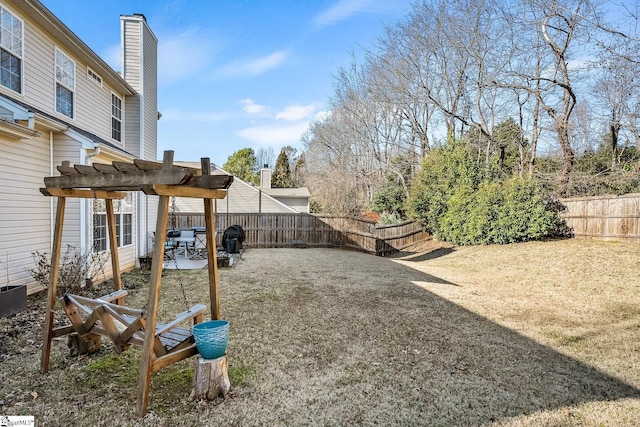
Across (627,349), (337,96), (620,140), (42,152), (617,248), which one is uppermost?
(337,96)

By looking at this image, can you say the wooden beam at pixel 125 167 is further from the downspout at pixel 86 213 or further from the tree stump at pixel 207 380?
the downspout at pixel 86 213

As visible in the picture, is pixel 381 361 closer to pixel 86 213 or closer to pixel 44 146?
pixel 86 213

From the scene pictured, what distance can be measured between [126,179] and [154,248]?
23.9 inches

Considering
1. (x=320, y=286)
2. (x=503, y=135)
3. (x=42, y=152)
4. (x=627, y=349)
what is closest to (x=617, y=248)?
(x=627, y=349)

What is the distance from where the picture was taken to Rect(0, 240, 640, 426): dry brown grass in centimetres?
263

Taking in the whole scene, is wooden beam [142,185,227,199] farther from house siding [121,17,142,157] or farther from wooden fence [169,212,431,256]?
wooden fence [169,212,431,256]

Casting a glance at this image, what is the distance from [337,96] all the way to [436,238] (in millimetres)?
12968

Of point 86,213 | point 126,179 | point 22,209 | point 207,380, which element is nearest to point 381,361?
point 207,380

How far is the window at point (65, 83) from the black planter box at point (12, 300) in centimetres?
357

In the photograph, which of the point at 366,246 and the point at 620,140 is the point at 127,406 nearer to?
the point at 366,246

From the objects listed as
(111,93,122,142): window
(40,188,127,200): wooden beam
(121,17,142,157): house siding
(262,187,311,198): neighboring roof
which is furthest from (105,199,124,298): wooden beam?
(262,187,311,198): neighboring roof

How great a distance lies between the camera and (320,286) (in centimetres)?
690

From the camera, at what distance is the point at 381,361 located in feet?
11.7

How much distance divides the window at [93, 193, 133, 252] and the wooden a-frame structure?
3.64 metres
